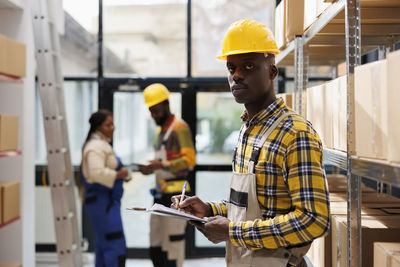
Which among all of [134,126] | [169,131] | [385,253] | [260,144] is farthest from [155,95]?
[385,253]

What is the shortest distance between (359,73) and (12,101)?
3.17 m

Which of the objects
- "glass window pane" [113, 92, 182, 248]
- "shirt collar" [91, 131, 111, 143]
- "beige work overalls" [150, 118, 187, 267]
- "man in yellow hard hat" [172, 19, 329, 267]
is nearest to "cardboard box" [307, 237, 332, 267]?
"man in yellow hard hat" [172, 19, 329, 267]

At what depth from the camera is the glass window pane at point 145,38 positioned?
5.11 meters

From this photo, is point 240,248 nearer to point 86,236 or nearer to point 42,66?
point 42,66

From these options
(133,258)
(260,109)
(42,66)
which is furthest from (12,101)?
(260,109)

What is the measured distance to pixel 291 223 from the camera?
4.53ft

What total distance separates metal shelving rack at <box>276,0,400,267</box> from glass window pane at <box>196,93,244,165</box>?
7.43 ft

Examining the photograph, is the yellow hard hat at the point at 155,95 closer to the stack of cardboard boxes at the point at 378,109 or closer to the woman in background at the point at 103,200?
the woman in background at the point at 103,200

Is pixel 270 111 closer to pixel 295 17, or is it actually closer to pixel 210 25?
Answer: pixel 295 17

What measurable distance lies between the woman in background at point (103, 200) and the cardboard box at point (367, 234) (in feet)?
7.37

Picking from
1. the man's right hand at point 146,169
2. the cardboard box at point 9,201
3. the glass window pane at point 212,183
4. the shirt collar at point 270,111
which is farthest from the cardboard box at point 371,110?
the glass window pane at point 212,183

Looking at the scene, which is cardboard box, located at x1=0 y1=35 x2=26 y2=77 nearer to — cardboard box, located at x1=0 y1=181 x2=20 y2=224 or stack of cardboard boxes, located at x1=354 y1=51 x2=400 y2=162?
cardboard box, located at x1=0 y1=181 x2=20 y2=224

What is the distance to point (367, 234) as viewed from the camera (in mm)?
1688

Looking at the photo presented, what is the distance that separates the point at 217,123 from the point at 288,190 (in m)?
3.70
